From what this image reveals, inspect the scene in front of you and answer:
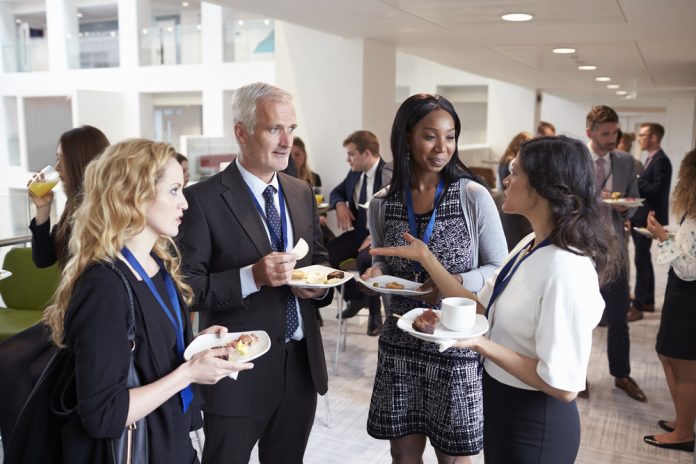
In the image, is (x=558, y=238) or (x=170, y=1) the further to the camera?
(x=170, y=1)

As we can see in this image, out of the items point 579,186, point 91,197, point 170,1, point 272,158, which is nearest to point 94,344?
point 91,197

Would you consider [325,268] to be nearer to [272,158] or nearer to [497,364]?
[272,158]

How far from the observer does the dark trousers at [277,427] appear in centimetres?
170

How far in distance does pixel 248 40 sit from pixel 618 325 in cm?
1120

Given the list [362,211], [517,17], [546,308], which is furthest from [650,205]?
[546,308]

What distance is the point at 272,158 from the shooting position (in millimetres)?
1704

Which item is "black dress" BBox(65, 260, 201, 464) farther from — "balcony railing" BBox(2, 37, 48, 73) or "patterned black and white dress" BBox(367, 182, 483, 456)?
"balcony railing" BBox(2, 37, 48, 73)

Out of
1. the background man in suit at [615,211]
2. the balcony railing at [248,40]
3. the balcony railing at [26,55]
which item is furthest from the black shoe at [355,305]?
the balcony railing at [26,55]

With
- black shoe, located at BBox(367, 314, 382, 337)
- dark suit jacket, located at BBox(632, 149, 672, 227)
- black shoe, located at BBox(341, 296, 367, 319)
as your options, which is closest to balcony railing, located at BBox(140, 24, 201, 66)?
black shoe, located at BBox(341, 296, 367, 319)

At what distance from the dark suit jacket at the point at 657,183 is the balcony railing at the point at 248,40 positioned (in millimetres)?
8757

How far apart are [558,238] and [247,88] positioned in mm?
946

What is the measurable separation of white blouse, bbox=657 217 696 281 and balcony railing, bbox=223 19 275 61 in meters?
10.7

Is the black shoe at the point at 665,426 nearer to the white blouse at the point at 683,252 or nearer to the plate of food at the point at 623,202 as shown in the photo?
the white blouse at the point at 683,252

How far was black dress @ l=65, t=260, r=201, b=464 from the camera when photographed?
1.12 meters
